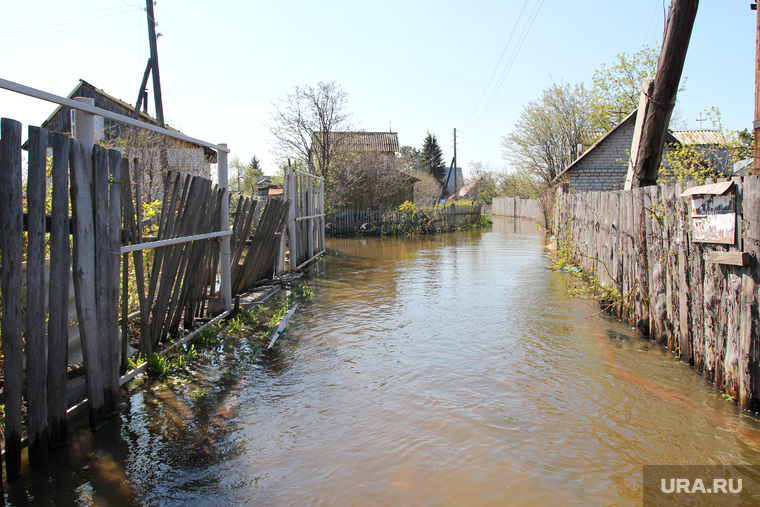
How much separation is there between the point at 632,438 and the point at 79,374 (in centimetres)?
434

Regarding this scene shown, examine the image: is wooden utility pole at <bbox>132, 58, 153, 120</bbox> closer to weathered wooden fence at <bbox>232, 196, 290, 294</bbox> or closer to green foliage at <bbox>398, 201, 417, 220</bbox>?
weathered wooden fence at <bbox>232, 196, 290, 294</bbox>

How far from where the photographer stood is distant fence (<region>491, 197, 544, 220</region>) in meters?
44.1

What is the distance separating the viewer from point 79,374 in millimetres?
4395

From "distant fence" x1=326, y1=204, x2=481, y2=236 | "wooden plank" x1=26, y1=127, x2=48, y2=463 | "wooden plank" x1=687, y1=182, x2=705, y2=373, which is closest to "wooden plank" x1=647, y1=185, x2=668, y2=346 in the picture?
"wooden plank" x1=687, y1=182, x2=705, y2=373

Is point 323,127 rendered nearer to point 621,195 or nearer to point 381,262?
point 381,262

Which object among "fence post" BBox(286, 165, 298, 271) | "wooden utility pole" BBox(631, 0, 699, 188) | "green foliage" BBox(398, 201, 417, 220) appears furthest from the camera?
"green foliage" BBox(398, 201, 417, 220)

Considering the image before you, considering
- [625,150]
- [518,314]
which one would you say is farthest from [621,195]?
[625,150]

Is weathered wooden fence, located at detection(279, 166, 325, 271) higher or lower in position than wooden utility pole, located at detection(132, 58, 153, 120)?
lower

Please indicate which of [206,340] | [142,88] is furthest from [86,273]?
[142,88]

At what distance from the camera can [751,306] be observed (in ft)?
13.1

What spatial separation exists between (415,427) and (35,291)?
8.91ft

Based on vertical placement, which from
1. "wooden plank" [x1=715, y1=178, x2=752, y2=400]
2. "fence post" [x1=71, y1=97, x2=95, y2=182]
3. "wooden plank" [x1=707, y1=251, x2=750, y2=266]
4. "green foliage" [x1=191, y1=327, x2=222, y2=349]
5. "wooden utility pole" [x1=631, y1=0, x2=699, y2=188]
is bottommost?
Result: "green foliage" [x1=191, y1=327, x2=222, y2=349]

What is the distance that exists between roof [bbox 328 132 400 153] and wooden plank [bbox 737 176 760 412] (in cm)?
2267

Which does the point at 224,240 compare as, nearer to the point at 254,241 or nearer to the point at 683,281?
the point at 254,241
